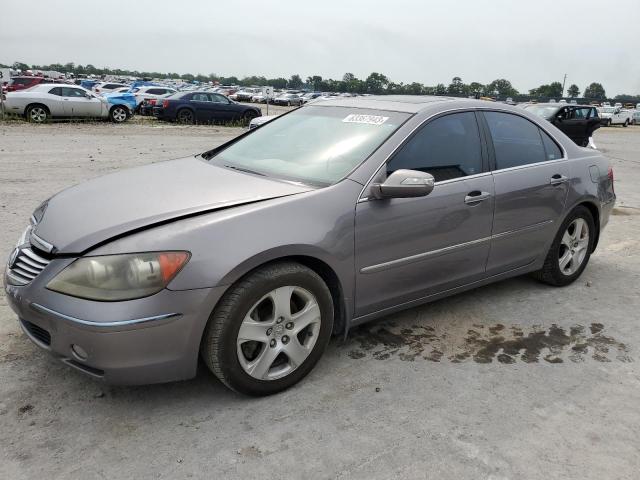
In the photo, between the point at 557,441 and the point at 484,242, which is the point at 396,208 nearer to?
the point at 484,242

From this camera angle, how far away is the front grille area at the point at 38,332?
104 inches

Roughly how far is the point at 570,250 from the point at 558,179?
0.71 m

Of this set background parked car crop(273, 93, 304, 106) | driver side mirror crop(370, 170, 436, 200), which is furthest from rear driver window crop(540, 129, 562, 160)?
background parked car crop(273, 93, 304, 106)

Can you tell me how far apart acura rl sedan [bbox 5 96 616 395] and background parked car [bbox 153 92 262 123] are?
18807 millimetres

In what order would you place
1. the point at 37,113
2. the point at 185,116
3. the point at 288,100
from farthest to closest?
the point at 288,100 → the point at 185,116 → the point at 37,113

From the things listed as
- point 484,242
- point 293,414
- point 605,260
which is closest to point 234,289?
point 293,414

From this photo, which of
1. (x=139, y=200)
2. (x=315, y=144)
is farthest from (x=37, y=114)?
(x=139, y=200)

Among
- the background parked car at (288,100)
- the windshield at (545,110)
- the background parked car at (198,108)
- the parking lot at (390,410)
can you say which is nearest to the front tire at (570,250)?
the parking lot at (390,410)

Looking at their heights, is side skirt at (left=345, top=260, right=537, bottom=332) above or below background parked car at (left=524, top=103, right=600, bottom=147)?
below

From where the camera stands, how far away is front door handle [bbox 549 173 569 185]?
4.29 meters

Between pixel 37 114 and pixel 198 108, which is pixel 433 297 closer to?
pixel 37 114

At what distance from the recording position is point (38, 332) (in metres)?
2.72

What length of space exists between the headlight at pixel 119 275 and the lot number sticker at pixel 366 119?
5.48 feet

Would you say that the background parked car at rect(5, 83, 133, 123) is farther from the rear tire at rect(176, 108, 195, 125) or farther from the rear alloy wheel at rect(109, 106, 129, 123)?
the rear tire at rect(176, 108, 195, 125)
